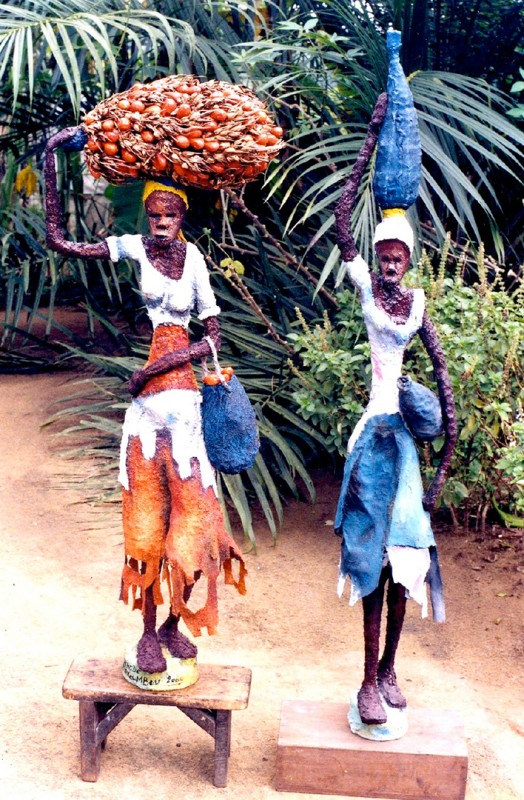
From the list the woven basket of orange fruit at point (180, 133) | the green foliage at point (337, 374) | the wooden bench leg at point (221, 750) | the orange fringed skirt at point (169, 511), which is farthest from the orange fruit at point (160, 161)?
the wooden bench leg at point (221, 750)

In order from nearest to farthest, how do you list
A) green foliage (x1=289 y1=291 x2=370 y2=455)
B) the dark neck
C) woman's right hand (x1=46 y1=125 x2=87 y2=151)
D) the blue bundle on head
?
the blue bundle on head < woman's right hand (x1=46 y1=125 x2=87 y2=151) < the dark neck < green foliage (x1=289 y1=291 x2=370 y2=455)

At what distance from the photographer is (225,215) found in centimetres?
557

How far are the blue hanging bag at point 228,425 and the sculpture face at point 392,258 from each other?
56cm

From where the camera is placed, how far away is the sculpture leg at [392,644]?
11.1 feet

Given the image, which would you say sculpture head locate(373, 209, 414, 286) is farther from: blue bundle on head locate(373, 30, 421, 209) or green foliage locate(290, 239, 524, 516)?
green foliage locate(290, 239, 524, 516)

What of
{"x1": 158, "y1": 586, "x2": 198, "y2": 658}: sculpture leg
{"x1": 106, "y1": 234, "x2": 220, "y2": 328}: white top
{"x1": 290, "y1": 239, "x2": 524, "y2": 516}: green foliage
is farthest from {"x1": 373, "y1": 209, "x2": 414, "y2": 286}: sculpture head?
{"x1": 158, "y1": 586, "x2": 198, "y2": 658}: sculpture leg

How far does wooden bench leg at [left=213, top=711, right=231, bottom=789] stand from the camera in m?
3.48

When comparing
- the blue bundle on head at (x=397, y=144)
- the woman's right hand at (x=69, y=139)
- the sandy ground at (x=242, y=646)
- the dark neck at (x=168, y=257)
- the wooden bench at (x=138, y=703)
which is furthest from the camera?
the sandy ground at (x=242, y=646)

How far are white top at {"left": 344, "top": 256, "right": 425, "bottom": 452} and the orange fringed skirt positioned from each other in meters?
0.54

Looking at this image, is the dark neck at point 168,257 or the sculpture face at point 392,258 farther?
the dark neck at point 168,257

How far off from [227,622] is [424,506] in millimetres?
1556

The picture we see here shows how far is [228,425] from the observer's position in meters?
3.30

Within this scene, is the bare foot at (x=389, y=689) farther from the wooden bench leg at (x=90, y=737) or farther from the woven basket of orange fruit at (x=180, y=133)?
the woven basket of orange fruit at (x=180, y=133)

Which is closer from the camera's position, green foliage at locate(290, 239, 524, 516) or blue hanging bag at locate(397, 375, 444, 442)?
blue hanging bag at locate(397, 375, 444, 442)
